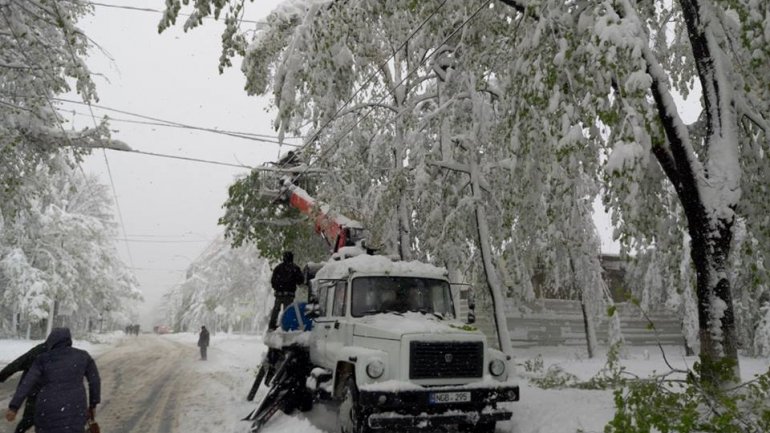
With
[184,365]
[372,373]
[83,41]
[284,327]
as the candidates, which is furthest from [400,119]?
[184,365]

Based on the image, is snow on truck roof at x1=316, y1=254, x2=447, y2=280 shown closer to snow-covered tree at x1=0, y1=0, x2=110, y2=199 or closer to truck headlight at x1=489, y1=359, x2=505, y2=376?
truck headlight at x1=489, y1=359, x2=505, y2=376

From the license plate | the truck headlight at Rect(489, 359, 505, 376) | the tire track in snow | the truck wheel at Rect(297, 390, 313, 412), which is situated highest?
the truck headlight at Rect(489, 359, 505, 376)

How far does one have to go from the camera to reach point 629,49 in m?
4.72

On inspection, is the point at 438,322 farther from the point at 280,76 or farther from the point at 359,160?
the point at 359,160

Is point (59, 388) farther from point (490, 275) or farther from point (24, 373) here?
point (490, 275)

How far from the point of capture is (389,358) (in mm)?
7055

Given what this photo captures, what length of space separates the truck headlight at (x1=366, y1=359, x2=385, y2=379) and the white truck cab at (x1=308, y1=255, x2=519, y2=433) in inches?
0.5

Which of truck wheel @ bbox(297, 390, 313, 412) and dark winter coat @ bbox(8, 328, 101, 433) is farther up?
dark winter coat @ bbox(8, 328, 101, 433)

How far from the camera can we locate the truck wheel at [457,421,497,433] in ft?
23.8

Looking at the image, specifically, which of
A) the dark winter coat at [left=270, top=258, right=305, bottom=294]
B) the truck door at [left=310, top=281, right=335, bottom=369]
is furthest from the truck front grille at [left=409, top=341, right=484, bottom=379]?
the dark winter coat at [left=270, top=258, right=305, bottom=294]

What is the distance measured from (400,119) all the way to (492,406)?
27.8ft

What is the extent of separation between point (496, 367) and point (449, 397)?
3.05ft

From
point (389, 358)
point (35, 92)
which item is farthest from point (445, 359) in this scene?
point (35, 92)

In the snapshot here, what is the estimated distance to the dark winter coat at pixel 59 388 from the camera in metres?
5.07
